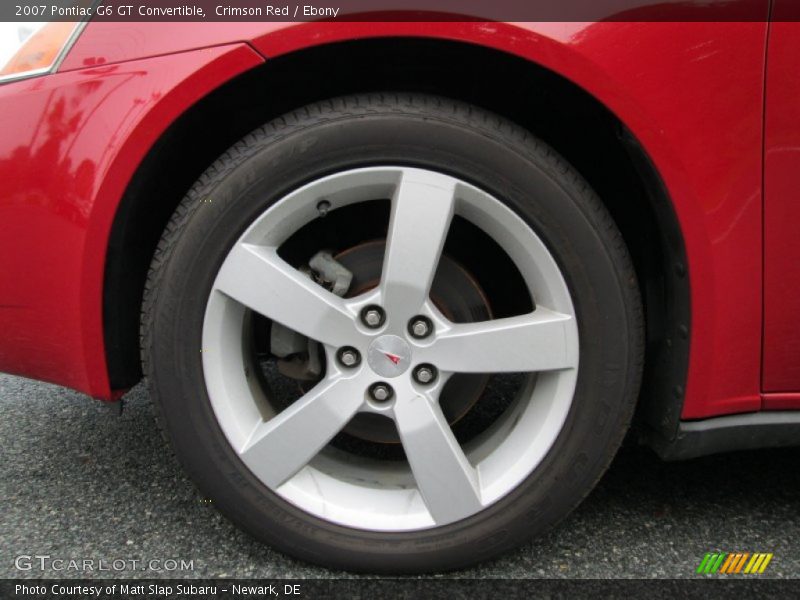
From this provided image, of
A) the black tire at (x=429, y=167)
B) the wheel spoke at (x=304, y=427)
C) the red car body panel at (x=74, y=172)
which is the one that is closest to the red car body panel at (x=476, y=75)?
the red car body panel at (x=74, y=172)

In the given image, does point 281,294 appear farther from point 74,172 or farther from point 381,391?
point 74,172

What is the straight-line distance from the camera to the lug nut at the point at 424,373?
1.33 metres

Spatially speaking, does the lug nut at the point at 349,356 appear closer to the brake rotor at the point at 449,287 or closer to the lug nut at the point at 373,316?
the lug nut at the point at 373,316

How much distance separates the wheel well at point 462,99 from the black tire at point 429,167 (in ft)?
0.27

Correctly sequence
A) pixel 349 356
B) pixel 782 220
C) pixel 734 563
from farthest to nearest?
pixel 734 563 < pixel 349 356 < pixel 782 220

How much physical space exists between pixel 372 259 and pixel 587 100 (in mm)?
551

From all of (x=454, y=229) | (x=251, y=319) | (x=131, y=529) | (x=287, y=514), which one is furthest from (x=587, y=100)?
(x=131, y=529)

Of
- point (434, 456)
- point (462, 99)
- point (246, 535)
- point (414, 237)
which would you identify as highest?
point (462, 99)

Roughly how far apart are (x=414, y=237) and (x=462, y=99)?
0.31 metres

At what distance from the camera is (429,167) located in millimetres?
1247

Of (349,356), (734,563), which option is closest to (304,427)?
(349,356)

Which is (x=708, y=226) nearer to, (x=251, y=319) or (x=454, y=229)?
(x=454, y=229)

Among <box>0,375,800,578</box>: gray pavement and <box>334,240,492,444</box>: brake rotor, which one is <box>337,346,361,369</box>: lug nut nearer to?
<box>334,240,492,444</box>: brake rotor

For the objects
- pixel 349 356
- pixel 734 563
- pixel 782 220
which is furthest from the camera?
pixel 734 563
